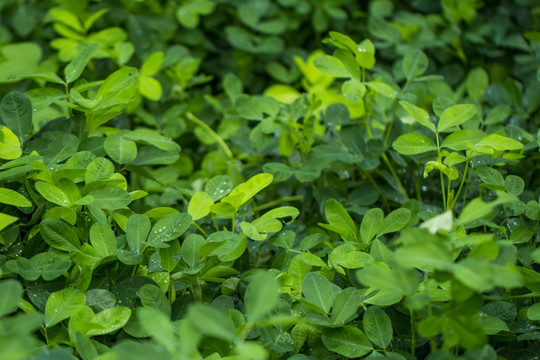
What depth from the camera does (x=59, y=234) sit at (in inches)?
36.2

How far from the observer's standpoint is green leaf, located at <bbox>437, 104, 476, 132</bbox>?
1034 mm

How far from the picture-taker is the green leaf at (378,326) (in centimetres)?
84

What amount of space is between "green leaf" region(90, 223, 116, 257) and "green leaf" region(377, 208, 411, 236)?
498 mm

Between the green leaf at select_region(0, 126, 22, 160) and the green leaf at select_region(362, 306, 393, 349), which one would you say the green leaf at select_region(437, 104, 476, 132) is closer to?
Result: the green leaf at select_region(362, 306, 393, 349)

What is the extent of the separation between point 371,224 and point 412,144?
182 millimetres

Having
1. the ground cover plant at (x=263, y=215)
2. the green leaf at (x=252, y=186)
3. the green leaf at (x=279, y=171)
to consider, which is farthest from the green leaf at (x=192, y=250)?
the green leaf at (x=279, y=171)

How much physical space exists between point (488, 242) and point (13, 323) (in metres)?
0.64

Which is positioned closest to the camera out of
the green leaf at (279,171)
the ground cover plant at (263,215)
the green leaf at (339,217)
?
the ground cover plant at (263,215)

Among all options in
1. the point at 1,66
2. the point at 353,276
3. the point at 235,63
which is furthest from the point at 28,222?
the point at 235,63

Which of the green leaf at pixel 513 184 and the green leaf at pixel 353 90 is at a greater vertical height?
the green leaf at pixel 353 90

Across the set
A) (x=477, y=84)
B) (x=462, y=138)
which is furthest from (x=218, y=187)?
(x=477, y=84)

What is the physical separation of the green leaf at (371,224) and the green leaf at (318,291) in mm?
157

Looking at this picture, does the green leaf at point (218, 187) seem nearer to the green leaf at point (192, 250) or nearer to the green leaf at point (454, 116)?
the green leaf at point (192, 250)

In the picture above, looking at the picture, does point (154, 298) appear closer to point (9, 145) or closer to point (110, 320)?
point (110, 320)
